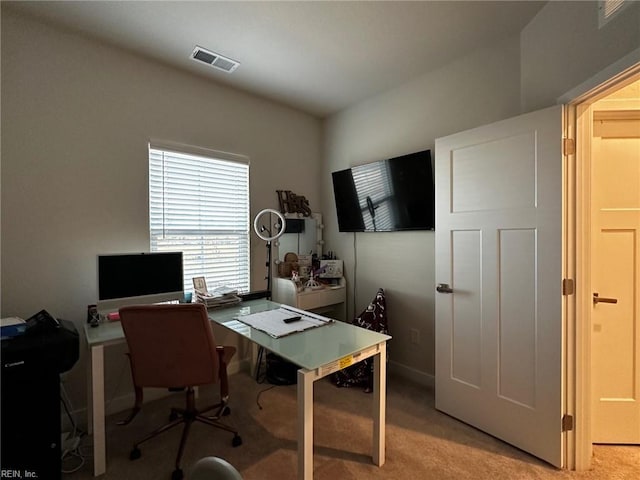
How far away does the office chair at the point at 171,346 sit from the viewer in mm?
1635

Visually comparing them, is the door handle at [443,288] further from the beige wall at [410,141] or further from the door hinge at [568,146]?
the door hinge at [568,146]

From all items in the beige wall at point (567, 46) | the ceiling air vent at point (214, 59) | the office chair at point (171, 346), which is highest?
the ceiling air vent at point (214, 59)

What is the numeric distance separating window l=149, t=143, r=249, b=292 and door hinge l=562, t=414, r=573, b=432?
258 centimetres

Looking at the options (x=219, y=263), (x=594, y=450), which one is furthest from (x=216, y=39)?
(x=594, y=450)

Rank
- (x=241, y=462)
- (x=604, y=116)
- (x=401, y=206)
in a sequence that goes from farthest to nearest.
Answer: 1. (x=401, y=206)
2. (x=604, y=116)
3. (x=241, y=462)

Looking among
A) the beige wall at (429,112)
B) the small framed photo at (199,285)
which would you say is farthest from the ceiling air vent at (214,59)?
the small framed photo at (199,285)

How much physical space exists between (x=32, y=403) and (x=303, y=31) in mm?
2723

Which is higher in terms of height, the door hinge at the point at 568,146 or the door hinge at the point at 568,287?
the door hinge at the point at 568,146

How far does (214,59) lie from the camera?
2406 millimetres

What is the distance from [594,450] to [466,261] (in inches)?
53.9

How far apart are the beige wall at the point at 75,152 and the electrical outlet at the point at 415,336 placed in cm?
244

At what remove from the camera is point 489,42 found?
2248 mm

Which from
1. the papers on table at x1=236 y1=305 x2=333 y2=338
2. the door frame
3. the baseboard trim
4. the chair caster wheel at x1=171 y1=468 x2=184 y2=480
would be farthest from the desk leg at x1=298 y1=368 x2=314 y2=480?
the baseboard trim

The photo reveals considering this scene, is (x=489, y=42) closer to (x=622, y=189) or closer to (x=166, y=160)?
(x=622, y=189)
